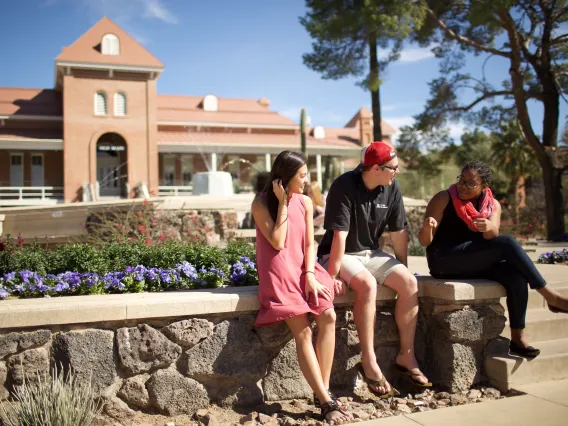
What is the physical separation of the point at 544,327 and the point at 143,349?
114 inches

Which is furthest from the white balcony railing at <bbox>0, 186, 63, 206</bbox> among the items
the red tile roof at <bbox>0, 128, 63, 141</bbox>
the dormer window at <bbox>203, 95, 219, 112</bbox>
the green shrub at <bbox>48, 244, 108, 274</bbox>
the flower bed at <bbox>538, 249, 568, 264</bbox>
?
the flower bed at <bbox>538, 249, 568, 264</bbox>

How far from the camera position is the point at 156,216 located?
376 inches

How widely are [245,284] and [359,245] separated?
100 centimetres

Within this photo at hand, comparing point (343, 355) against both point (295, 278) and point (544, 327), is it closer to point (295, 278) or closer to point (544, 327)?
point (295, 278)

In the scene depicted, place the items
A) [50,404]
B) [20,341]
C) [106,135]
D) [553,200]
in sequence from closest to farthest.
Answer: [50,404] < [20,341] < [553,200] < [106,135]

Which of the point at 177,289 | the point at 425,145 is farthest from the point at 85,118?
the point at 177,289

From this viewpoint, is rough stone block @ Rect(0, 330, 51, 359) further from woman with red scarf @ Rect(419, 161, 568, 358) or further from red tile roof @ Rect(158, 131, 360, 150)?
red tile roof @ Rect(158, 131, 360, 150)

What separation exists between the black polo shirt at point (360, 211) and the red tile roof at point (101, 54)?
25.7 meters

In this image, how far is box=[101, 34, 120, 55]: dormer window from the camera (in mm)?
27312

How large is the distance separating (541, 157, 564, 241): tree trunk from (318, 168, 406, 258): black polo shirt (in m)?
12.2

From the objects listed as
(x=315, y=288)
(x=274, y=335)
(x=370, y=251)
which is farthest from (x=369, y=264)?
(x=274, y=335)

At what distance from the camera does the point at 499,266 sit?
3.67 meters

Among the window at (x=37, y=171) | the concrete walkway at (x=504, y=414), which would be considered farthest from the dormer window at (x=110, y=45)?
the concrete walkway at (x=504, y=414)

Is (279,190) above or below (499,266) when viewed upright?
above
